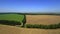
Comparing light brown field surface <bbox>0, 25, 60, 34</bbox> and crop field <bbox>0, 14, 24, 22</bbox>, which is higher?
crop field <bbox>0, 14, 24, 22</bbox>

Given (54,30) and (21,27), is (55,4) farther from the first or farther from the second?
(21,27)

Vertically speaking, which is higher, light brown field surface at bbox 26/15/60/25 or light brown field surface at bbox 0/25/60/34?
light brown field surface at bbox 26/15/60/25

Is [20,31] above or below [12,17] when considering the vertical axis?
below

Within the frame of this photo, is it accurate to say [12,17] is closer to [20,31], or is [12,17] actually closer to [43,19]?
[20,31]

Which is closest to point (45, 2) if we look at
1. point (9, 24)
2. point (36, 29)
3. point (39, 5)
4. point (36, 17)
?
point (39, 5)

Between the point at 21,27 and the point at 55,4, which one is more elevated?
the point at 55,4

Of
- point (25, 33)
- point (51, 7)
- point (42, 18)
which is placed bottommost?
point (25, 33)

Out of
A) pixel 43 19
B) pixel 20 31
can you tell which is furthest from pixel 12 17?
pixel 43 19

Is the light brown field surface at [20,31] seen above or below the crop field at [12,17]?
below
